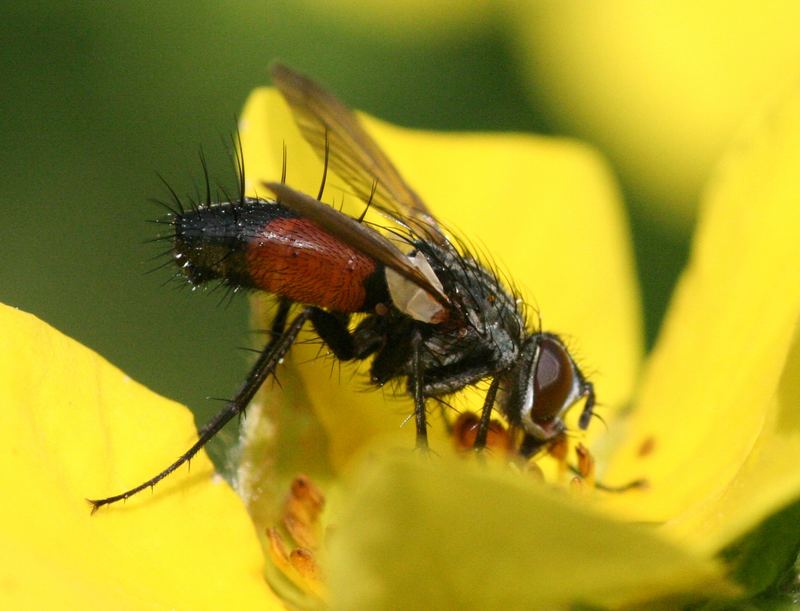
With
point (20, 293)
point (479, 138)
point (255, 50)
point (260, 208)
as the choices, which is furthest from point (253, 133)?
point (255, 50)

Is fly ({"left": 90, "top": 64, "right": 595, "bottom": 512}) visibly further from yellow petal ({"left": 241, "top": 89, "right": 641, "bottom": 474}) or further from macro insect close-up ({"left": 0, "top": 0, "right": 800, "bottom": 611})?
yellow petal ({"left": 241, "top": 89, "right": 641, "bottom": 474})

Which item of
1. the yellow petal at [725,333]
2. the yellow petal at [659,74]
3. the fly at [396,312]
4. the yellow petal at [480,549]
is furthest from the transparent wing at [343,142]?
the yellow petal at [659,74]

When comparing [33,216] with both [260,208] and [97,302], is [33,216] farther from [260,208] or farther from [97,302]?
[260,208]

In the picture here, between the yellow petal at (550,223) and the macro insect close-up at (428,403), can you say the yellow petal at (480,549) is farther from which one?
the yellow petal at (550,223)

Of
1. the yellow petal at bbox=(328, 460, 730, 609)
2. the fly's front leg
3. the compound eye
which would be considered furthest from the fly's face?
the yellow petal at bbox=(328, 460, 730, 609)

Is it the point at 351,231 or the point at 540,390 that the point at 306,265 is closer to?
the point at 351,231
